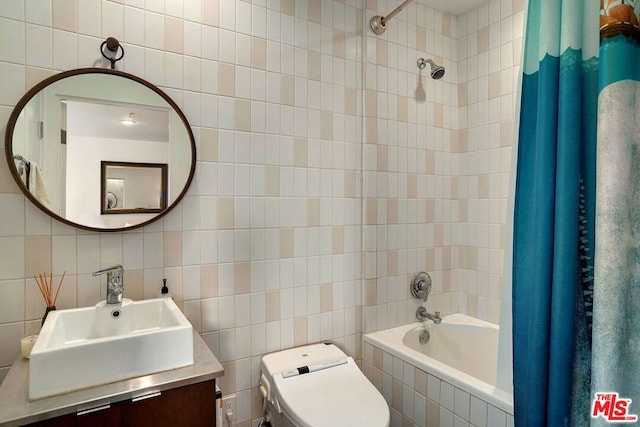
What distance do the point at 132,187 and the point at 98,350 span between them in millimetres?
689

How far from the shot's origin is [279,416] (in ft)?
5.36

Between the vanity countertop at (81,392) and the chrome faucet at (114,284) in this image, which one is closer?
the vanity countertop at (81,392)

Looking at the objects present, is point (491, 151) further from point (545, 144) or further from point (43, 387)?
point (43, 387)

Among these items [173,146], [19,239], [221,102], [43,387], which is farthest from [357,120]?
[43,387]

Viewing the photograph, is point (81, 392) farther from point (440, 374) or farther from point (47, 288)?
point (440, 374)

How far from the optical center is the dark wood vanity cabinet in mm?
972

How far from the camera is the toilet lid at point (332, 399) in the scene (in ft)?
4.44

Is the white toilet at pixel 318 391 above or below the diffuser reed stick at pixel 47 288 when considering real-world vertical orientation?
below

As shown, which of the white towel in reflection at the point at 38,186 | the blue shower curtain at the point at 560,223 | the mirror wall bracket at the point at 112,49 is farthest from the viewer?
the mirror wall bracket at the point at 112,49

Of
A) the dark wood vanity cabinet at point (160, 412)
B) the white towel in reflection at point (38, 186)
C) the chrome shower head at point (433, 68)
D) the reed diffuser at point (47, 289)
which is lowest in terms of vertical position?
the dark wood vanity cabinet at point (160, 412)

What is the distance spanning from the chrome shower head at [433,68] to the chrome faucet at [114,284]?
195 centimetres

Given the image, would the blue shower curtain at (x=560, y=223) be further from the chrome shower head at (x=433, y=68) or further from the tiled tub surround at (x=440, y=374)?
the chrome shower head at (x=433, y=68)

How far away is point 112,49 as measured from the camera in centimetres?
143

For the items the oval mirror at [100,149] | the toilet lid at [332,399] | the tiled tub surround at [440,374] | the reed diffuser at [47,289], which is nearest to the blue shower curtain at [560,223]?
the tiled tub surround at [440,374]
